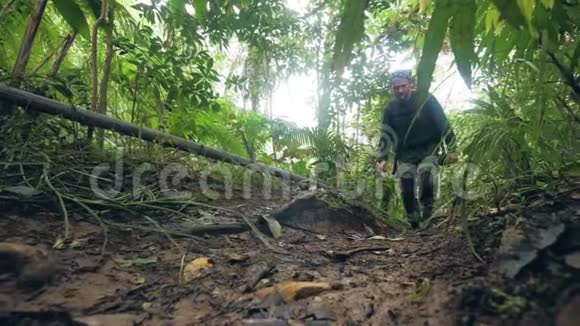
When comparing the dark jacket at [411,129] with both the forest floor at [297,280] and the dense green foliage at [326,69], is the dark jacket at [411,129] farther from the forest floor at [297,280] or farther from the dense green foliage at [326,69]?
the forest floor at [297,280]

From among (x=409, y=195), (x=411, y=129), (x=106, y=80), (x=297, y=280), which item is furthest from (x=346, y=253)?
(x=106, y=80)

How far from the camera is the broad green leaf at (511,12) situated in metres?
0.82

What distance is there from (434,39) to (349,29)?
0.19 m

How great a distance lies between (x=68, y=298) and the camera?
1070mm

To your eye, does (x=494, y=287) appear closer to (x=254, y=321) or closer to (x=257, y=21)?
(x=254, y=321)

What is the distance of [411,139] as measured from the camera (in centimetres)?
306

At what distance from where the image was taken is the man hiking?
2891 mm

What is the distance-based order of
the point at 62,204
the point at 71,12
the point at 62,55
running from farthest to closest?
the point at 62,55 → the point at 62,204 → the point at 71,12

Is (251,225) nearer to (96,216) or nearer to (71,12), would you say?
(96,216)

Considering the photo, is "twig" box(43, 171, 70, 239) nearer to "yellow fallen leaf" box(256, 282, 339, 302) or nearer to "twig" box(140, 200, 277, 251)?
"twig" box(140, 200, 277, 251)

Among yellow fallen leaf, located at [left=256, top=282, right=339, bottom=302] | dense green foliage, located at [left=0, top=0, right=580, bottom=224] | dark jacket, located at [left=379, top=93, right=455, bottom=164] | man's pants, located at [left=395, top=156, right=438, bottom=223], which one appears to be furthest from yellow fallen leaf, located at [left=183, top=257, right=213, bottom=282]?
dark jacket, located at [left=379, top=93, right=455, bottom=164]

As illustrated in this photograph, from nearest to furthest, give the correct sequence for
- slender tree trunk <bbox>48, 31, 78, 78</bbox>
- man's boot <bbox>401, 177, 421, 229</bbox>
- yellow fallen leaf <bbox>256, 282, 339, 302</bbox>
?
1. yellow fallen leaf <bbox>256, 282, 339, 302</bbox>
2. slender tree trunk <bbox>48, 31, 78, 78</bbox>
3. man's boot <bbox>401, 177, 421, 229</bbox>

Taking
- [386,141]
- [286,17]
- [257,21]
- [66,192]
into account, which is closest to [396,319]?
[66,192]

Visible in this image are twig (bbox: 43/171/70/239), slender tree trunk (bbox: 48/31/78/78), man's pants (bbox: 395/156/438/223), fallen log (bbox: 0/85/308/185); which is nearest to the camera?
twig (bbox: 43/171/70/239)
